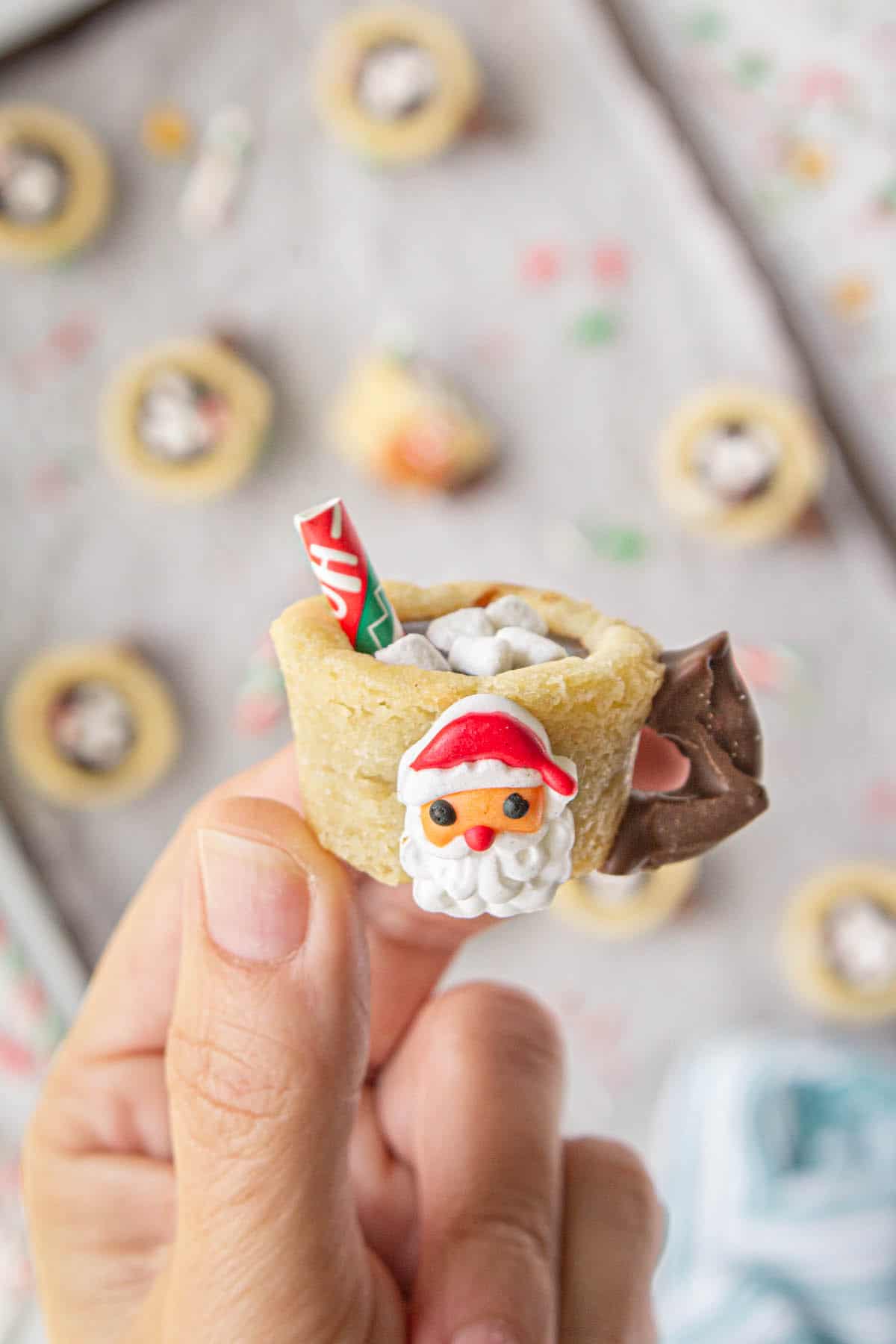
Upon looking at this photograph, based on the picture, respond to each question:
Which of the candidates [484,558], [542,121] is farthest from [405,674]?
[542,121]

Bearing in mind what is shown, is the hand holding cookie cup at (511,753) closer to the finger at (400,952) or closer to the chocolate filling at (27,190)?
the finger at (400,952)

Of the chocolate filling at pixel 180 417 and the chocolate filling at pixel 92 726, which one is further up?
the chocolate filling at pixel 180 417

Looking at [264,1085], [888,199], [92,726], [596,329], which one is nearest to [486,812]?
[264,1085]

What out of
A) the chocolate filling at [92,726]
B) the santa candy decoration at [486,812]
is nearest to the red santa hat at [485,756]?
the santa candy decoration at [486,812]

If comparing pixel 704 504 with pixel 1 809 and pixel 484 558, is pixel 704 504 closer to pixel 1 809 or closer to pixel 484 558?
pixel 484 558

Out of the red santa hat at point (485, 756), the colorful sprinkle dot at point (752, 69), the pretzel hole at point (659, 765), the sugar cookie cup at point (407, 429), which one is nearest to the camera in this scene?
the red santa hat at point (485, 756)
